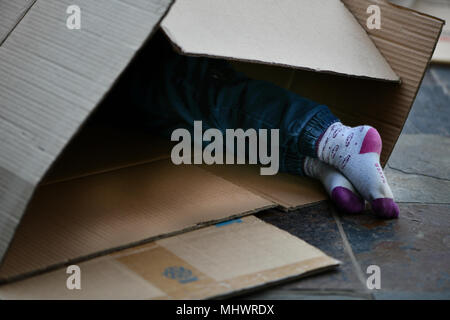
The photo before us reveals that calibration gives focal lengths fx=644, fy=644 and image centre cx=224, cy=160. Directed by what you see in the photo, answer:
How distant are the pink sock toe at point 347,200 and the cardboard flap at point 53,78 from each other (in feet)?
2.04

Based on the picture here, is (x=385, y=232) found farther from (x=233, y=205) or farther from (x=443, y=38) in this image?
(x=443, y=38)

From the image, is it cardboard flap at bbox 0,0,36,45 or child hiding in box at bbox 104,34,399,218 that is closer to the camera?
cardboard flap at bbox 0,0,36,45

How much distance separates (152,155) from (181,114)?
13 centimetres

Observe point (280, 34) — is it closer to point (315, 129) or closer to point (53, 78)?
point (315, 129)

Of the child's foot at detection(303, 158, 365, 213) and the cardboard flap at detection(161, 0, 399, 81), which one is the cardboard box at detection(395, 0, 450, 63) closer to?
the cardboard flap at detection(161, 0, 399, 81)

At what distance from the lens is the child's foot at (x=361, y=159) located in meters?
1.43

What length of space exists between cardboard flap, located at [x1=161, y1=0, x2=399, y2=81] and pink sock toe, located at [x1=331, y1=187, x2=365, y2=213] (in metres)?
0.27

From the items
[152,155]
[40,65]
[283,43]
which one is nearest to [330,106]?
[283,43]

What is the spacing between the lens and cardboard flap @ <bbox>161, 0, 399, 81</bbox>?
1.25 m

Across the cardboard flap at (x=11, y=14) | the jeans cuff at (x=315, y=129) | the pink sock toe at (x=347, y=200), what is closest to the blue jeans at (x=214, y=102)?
the jeans cuff at (x=315, y=129)

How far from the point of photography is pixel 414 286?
46.6 inches

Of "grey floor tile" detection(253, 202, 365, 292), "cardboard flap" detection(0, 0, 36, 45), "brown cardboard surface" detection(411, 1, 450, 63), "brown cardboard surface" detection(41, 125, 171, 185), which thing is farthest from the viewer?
"brown cardboard surface" detection(411, 1, 450, 63)

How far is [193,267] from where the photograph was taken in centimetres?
117

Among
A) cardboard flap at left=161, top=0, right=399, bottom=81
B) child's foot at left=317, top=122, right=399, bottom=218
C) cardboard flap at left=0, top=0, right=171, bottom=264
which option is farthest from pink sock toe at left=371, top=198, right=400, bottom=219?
cardboard flap at left=0, top=0, right=171, bottom=264
